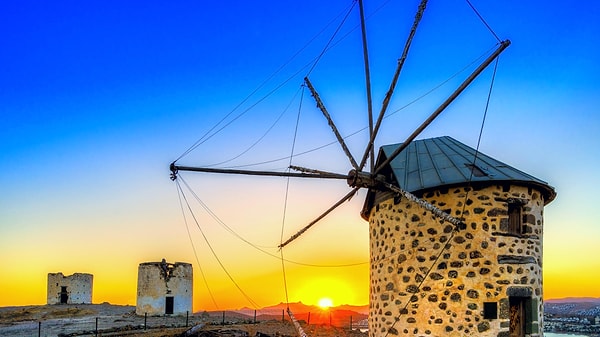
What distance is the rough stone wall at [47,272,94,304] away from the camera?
46.3 metres

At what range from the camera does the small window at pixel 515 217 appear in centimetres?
1233

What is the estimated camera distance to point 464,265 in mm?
11883

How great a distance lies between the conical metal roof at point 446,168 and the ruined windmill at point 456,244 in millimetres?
43

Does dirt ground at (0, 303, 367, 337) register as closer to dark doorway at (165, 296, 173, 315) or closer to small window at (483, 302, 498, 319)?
dark doorway at (165, 296, 173, 315)

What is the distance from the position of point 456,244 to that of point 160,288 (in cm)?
2758

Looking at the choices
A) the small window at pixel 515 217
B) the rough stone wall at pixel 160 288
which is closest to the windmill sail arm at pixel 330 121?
the small window at pixel 515 217

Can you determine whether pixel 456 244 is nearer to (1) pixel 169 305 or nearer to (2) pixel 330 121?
(2) pixel 330 121

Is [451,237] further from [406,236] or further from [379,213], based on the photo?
[379,213]

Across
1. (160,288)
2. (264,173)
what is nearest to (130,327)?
(160,288)

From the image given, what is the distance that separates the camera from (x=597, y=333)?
55625 millimetres

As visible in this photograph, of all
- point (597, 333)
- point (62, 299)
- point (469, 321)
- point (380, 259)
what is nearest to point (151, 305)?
point (62, 299)

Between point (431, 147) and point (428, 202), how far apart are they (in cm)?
302

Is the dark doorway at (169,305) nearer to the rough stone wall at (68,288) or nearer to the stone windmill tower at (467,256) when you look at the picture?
the rough stone wall at (68,288)

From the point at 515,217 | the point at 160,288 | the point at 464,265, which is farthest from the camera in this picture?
the point at 160,288
